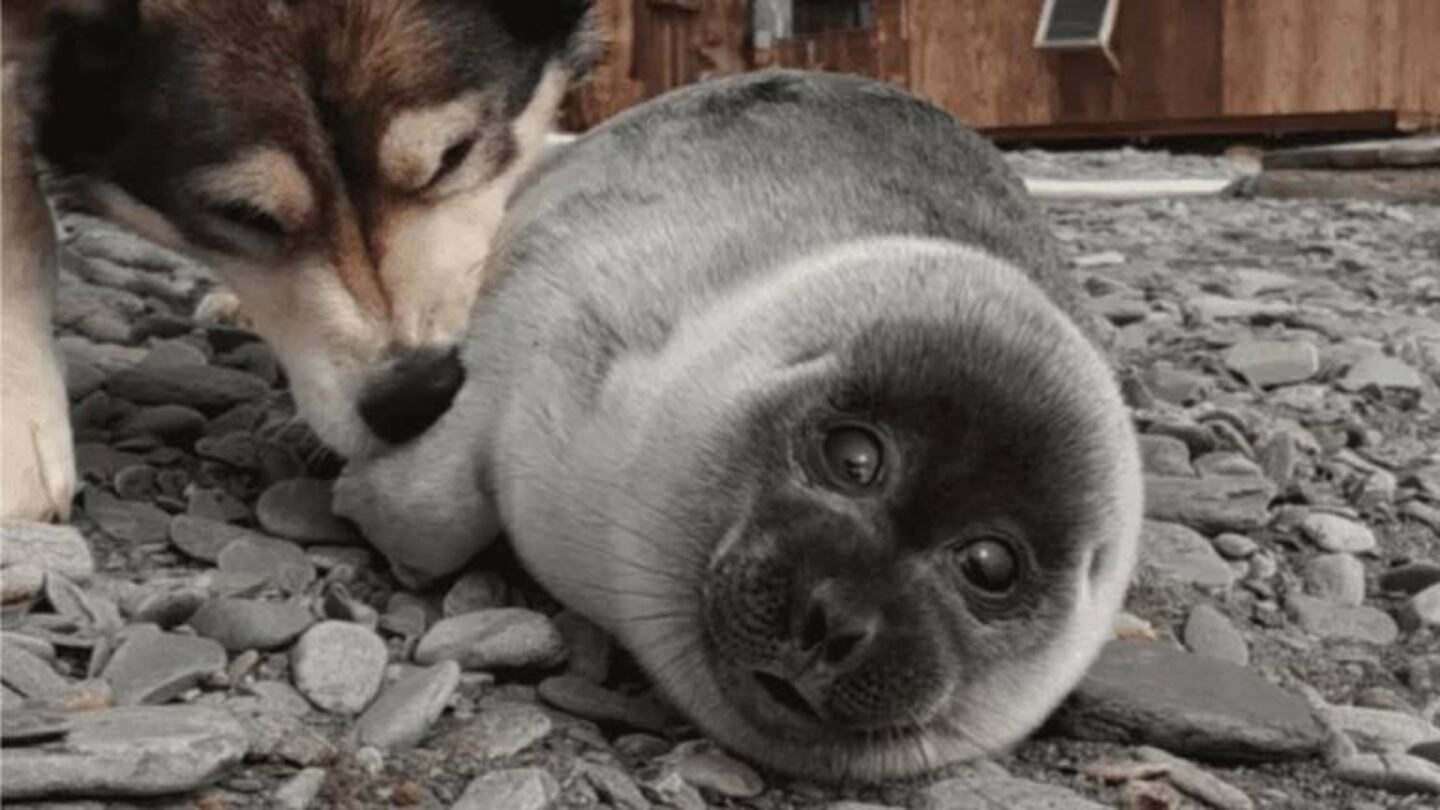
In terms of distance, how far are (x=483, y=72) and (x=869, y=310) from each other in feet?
3.33

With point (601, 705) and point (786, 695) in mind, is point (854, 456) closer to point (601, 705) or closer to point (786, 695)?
point (786, 695)

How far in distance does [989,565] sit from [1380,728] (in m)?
0.70

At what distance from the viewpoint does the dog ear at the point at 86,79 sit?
3.07 meters

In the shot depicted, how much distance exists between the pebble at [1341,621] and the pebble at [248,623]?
1506mm

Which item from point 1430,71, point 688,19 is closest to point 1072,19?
point 1430,71

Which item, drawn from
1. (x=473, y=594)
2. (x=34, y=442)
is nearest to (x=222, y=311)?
(x=34, y=442)

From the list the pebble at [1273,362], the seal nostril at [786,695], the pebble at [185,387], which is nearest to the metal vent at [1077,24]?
the pebble at [1273,362]

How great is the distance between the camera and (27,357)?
9.85ft

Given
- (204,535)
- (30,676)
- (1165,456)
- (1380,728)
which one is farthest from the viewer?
(1165,456)

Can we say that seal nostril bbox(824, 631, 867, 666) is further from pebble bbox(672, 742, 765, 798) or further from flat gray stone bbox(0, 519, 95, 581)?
flat gray stone bbox(0, 519, 95, 581)

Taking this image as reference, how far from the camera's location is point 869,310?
249 centimetres

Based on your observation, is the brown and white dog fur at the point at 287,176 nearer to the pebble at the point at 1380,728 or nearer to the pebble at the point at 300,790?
→ the pebble at the point at 300,790

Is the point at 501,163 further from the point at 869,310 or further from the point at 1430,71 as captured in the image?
the point at 1430,71

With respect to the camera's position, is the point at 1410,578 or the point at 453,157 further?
the point at 1410,578
